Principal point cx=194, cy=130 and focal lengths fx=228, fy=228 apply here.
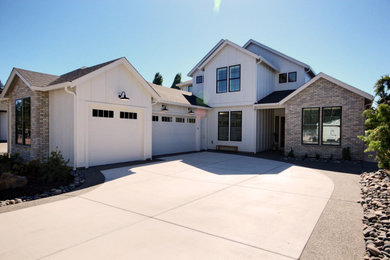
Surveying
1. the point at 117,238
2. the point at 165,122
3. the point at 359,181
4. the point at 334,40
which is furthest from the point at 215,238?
the point at 334,40

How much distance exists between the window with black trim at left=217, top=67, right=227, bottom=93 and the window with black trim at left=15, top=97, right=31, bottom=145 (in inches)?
424

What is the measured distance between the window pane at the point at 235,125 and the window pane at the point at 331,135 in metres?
4.89

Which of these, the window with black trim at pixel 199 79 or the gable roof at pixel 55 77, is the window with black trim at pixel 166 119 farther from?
the window with black trim at pixel 199 79

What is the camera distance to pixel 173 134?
1391 centimetres

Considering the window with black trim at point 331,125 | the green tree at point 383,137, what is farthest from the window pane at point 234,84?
the green tree at point 383,137

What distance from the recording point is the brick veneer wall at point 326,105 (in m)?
11.0

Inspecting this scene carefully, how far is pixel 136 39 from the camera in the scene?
45.0ft

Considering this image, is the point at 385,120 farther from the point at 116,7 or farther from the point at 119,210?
the point at 116,7

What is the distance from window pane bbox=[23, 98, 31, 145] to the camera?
10259mm

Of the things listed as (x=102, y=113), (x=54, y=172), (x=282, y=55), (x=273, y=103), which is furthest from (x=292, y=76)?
(x=54, y=172)

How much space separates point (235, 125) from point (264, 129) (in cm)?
211

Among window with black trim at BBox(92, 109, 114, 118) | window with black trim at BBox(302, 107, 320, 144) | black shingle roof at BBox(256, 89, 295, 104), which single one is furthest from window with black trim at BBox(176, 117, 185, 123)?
window with black trim at BBox(302, 107, 320, 144)

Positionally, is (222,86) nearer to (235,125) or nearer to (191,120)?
(235,125)

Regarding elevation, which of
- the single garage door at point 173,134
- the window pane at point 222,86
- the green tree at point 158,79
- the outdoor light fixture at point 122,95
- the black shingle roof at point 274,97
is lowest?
the single garage door at point 173,134
